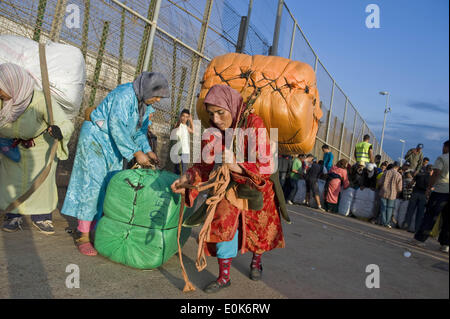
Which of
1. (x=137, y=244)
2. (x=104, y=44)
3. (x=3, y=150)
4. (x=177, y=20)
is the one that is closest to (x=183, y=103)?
(x=177, y=20)

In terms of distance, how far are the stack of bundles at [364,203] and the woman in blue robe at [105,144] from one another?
702 cm

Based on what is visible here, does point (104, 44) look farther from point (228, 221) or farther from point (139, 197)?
point (228, 221)

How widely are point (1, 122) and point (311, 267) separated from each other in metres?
2.93

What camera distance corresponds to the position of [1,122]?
2.63 metres

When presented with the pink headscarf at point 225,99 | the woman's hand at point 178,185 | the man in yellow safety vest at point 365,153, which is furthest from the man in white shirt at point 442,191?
the man in yellow safety vest at point 365,153

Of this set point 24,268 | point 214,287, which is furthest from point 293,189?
point 24,268

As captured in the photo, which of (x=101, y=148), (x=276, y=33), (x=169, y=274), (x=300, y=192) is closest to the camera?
(x=169, y=274)

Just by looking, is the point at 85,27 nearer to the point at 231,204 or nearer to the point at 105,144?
the point at 105,144

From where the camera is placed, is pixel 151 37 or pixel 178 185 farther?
pixel 151 37

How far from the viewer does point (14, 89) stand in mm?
2639

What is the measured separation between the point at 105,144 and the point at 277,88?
62.0 inches

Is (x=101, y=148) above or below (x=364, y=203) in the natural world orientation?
above

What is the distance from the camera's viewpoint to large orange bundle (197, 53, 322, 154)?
103 inches

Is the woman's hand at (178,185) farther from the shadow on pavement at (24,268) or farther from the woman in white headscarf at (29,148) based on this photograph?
the woman in white headscarf at (29,148)
